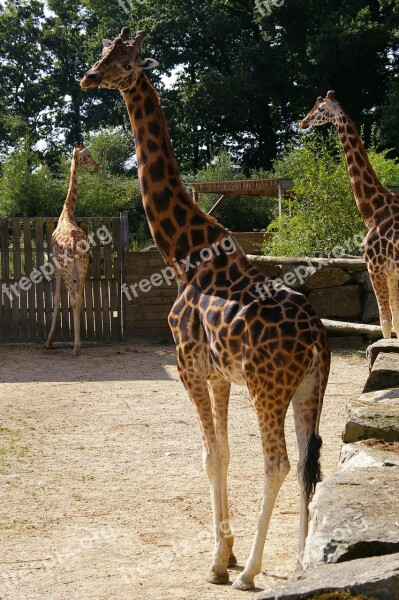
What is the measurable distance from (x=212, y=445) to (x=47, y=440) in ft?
9.96

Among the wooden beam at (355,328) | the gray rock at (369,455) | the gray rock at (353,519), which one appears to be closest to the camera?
the gray rock at (353,519)

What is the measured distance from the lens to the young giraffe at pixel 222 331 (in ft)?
12.7

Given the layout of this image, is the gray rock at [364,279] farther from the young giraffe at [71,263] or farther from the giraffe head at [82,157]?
the giraffe head at [82,157]

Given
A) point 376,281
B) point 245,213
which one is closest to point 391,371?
point 376,281

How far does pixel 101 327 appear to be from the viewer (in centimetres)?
1316

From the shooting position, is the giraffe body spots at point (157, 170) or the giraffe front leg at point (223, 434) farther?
the giraffe body spots at point (157, 170)

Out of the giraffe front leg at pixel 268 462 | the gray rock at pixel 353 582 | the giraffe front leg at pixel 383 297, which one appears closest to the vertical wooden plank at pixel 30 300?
the giraffe front leg at pixel 383 297

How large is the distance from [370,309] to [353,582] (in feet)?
31.3

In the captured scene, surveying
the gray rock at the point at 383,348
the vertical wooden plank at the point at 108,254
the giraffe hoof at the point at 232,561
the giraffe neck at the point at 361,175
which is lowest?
the giraffe hoof at the point at 232,561

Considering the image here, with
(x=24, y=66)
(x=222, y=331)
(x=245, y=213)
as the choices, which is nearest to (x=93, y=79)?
(x=222, y=331)

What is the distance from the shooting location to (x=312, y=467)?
3.85 m

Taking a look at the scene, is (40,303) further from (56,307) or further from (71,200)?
(71,200)

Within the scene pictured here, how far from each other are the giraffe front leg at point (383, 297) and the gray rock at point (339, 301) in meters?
3.60

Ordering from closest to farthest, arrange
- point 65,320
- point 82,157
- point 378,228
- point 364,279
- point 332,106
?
point 378,228, point 332,106, point 364,279, point 82,157, point 65,320
